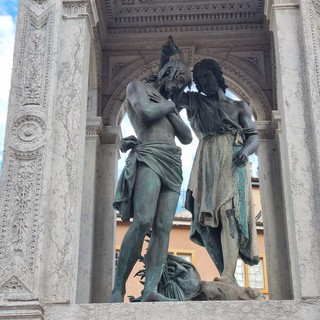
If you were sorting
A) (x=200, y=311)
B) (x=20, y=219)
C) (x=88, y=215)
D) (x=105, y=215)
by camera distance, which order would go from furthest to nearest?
(x=105, y=215) < (x=88, y=215) < (x=20, y=219) < (x=200, y=311)

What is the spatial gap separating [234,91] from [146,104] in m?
3.77

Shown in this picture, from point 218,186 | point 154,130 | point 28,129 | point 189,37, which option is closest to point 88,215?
point 218,186

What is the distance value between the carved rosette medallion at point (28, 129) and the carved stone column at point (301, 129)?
8.41 ft

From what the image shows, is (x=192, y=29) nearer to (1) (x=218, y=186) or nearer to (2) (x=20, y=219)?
(1) (x=218, y=186)

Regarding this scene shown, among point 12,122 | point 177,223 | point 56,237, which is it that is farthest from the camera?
point 177,223

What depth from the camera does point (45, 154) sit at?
8.33 metres

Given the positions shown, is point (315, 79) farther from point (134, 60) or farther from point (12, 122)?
point (134, 60)

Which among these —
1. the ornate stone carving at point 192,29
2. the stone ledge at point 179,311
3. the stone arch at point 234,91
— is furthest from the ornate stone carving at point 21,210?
the ornate stone carving at point 192,29

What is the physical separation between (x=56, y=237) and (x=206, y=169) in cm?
246

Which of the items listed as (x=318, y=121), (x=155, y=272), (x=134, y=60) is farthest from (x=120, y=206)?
(x=134, y=60)

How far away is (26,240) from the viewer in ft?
26.0

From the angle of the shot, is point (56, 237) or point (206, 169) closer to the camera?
point (56, 237)

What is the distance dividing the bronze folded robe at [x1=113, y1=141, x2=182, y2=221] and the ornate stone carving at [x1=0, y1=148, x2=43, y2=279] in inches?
39.8

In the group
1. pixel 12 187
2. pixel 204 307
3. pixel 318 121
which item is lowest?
pixel 204 307
